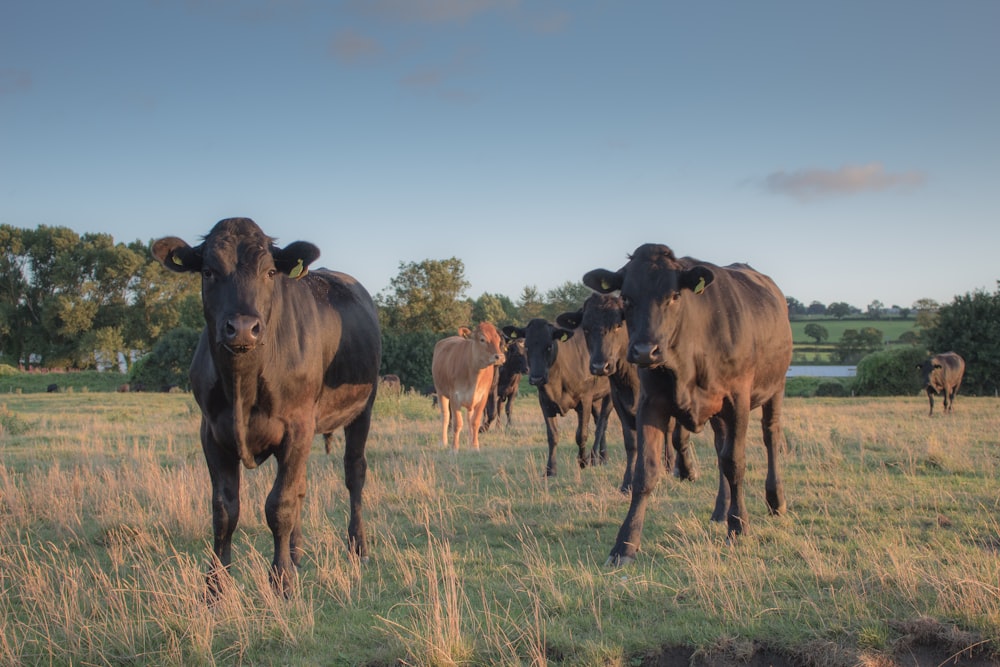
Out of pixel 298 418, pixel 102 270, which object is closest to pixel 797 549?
pixel 298 418

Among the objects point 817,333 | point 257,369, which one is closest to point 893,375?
point 257,369

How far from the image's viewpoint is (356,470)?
6777 millimetres

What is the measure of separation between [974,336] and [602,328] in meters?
47.4

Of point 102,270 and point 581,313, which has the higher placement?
point 102,270

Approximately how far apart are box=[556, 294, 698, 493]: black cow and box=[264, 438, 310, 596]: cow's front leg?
402 centimetres

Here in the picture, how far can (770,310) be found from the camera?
7.79 m

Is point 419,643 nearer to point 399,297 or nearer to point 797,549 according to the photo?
point 797,549

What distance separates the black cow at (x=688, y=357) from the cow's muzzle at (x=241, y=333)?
2.85 m

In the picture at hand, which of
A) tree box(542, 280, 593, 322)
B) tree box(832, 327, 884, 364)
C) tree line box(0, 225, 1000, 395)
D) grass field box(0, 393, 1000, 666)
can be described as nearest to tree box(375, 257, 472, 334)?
tree line box(0, 225, 1000, 395)

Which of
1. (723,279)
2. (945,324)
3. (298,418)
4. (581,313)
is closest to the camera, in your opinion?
(298,418)

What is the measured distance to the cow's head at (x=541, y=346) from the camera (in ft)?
38.1

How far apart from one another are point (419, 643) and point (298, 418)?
6.33 ft

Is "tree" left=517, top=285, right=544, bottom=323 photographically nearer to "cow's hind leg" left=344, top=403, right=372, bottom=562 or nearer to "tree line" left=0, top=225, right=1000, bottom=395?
"tree line" left=0, top=225, right=1000, bottom=395

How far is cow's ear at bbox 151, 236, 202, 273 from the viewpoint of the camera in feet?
16.1
